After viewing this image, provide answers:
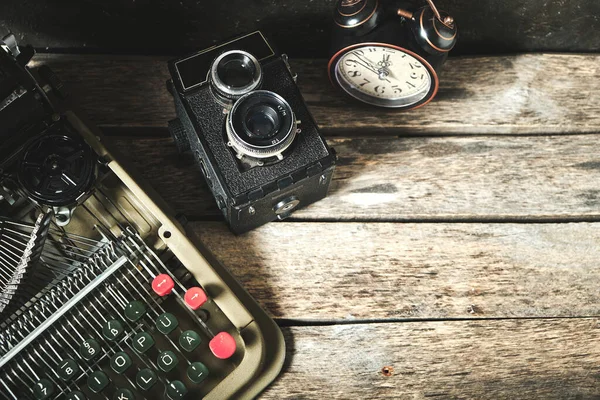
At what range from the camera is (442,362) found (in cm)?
150

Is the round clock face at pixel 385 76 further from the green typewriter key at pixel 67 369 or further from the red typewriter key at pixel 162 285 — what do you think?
the green typewriter key at pixel 67 369

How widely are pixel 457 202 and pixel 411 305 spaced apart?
277 millimetres

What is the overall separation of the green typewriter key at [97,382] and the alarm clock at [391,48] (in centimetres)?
84

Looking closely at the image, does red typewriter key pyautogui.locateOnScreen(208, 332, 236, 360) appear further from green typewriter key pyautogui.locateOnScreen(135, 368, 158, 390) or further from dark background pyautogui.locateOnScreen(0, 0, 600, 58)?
dark background pyautogui.locateOnScreen(0, 0, 600, 58)

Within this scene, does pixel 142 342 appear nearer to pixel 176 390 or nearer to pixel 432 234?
pixel 176 390

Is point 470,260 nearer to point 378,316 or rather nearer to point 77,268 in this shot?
point 378,316

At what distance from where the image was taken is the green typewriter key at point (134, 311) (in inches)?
51.7

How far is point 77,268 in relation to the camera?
135 cm

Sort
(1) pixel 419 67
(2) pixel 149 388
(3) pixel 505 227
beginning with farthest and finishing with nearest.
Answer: (3) pixel 505 227, (1) pixel 419 67, (2) pixel 149 388

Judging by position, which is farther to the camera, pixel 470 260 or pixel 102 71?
pixel 102 71

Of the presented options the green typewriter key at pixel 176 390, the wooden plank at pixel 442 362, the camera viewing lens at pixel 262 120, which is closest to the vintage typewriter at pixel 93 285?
the green typewriter key at pixel 176 390

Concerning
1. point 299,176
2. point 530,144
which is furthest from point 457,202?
point 299,176

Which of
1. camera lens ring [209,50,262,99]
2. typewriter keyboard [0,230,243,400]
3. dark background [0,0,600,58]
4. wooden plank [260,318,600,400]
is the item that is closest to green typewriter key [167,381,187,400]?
typewriter keyboard [0,230,243,400]

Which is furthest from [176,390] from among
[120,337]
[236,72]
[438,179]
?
[438,179]
